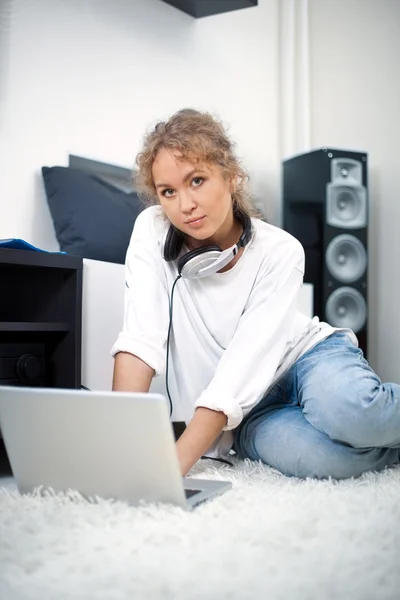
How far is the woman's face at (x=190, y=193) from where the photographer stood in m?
1.29

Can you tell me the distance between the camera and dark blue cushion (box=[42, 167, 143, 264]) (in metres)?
2.03

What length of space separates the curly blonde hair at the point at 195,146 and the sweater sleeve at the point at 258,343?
0.16 meters

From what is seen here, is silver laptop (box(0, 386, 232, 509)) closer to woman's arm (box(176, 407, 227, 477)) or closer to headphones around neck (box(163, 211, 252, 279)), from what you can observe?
woman's arm (box(176, 407, 227, 477))

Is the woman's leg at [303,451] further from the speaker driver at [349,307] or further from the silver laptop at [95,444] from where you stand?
the speaker driver at [349,307]

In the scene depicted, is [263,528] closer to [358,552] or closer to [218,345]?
[358,552]

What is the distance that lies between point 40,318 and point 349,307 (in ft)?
5.58

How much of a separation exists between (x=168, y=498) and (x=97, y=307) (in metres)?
0.74

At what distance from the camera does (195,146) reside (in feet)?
4.25

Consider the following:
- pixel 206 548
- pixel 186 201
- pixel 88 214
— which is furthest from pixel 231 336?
pixel 88 214

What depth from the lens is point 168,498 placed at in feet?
3.13

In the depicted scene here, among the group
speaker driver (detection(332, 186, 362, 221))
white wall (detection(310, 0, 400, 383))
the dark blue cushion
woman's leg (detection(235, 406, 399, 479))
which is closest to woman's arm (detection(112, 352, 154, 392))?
woman's leg (detection(235, 406, 399, 479))

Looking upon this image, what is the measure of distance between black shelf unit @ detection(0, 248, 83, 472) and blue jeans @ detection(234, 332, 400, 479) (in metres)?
0.42

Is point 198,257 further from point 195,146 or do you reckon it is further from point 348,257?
point 348,257

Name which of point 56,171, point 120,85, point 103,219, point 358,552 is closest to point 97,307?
point 103,219
